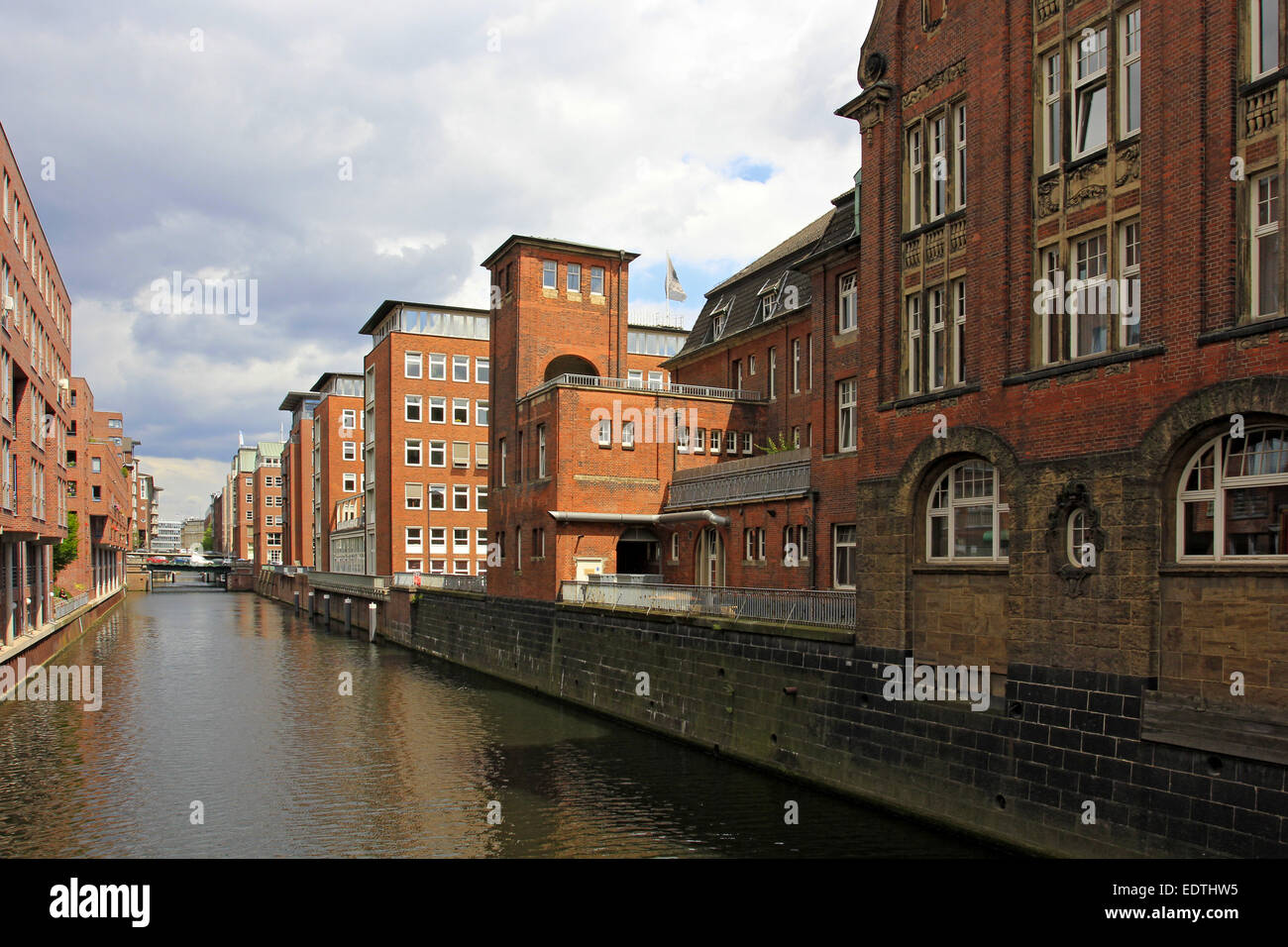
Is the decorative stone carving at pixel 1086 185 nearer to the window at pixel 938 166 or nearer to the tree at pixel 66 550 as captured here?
the window at pixel 938 166

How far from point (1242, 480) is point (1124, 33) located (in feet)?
23.8

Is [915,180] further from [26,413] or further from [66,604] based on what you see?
[66,604]

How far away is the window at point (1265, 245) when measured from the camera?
41.6 ft

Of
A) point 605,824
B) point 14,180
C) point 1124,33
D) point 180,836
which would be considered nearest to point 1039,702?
point 605,824

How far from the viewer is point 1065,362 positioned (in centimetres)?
1566

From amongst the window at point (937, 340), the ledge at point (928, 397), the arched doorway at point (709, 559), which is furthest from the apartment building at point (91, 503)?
the window at point (937, 340)

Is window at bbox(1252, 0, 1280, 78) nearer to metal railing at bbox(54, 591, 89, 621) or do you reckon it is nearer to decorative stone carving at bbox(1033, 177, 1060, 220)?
decorative stone carving at bbox(1033, 177, 1060, 220)

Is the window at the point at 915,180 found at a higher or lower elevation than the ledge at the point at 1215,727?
higher

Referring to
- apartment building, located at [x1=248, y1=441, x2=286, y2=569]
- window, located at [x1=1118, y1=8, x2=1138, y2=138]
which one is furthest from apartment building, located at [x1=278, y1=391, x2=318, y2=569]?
window, located at [x1=1118, y1=8, x2=1138, y2=138]

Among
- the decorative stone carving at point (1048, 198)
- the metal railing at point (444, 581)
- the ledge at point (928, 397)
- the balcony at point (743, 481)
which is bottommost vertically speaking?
the metal railing at point (444, 581)

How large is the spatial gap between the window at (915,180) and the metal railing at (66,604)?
48.7 m

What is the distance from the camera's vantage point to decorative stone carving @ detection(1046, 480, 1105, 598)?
14.6m

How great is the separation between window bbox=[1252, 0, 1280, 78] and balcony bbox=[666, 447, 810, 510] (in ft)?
56.5

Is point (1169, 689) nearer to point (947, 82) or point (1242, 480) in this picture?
point (1242, 480)
